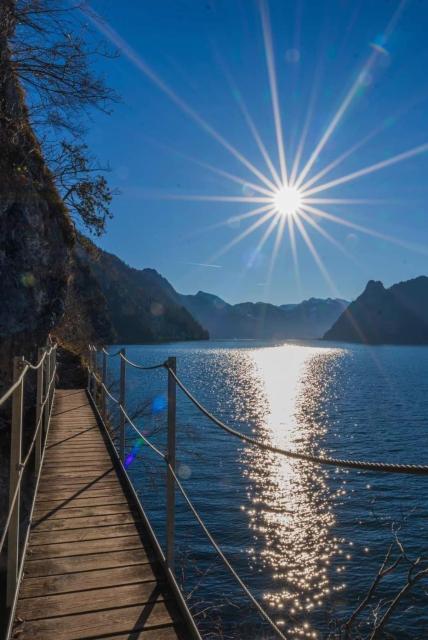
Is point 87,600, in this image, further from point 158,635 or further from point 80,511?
point 80,511

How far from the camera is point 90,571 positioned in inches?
172

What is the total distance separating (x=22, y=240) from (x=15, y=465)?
38.4 feet

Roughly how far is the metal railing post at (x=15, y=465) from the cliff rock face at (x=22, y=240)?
377 inches

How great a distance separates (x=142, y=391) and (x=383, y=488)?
32470 millimetres

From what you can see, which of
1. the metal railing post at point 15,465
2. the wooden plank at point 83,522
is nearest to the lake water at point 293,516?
the wooden plank at point 83,522

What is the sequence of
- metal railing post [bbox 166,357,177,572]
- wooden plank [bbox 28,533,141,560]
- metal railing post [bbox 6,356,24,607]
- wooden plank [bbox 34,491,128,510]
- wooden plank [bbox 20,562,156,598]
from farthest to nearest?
wooden plank [bbox 34,491,128,510], wooden plank [bbox 28,533,141,560], metal railing post [bbox 166,357,177,572], wooden plank [bbox 20,562,156,598], metal railing post [bbox 6,356,24,607]

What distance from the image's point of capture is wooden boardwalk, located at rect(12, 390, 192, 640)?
354 centimetres

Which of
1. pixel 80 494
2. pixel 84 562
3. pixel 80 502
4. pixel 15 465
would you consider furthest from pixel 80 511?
pixel 15 465

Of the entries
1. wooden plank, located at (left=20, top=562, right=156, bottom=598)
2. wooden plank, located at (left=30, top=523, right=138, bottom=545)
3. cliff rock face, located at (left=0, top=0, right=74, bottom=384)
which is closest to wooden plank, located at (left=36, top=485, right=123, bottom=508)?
wooden plank, located at (left=30, top=523, right=138, bottom=545)

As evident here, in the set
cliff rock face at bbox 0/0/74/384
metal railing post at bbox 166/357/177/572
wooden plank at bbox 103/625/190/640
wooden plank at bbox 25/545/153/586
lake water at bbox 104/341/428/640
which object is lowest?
lake water at bbox 104/341/428/640

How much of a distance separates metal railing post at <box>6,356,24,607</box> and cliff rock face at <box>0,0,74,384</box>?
31.4ft

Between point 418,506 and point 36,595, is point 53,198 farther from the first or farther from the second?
point 418,506

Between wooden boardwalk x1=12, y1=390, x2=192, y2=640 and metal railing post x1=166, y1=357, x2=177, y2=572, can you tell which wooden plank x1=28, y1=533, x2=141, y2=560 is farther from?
metal railing post x1=166, y1=357, x2=177, y2=572

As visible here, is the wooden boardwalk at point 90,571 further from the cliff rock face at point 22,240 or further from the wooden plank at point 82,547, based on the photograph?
the cliff rock face at point 22,240
